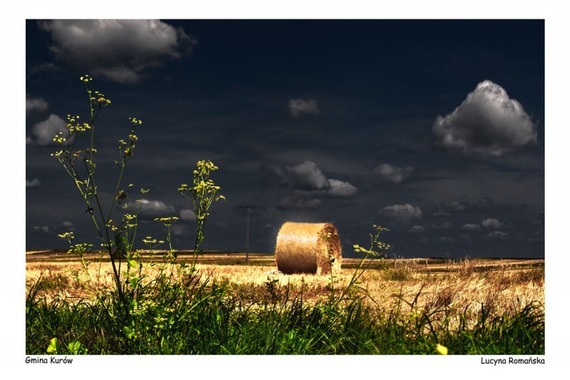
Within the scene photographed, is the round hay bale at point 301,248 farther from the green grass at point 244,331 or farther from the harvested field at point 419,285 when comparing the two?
the green grass at point 244,331

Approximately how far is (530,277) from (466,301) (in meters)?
5.61

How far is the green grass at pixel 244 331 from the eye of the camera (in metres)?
5.97

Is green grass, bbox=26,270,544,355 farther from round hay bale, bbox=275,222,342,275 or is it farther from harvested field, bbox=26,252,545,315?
round hay bale, bbox=275,222,342,275

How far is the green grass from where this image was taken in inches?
235

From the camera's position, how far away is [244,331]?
6.12 meters

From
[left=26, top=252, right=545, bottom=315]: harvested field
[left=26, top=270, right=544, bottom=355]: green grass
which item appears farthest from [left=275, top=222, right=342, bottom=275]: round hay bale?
[left=26, top=270, right=544, bottom=355]: green grass

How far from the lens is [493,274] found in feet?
44.9

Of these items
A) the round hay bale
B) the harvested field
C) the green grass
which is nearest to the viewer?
the green grass

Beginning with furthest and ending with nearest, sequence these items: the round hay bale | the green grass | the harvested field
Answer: the round hay bale < the harvested field < the green grass

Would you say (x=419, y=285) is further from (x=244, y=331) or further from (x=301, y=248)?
(x=301, y=248)

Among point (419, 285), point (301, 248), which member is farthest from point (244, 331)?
point (301, 248)

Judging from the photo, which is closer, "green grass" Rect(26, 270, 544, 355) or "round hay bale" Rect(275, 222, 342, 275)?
"green grass" Rect(26, 270, 544, 355)

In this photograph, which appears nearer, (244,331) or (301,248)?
(244,331)

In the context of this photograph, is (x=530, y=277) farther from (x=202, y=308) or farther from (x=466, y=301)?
(x=202, y=308)
